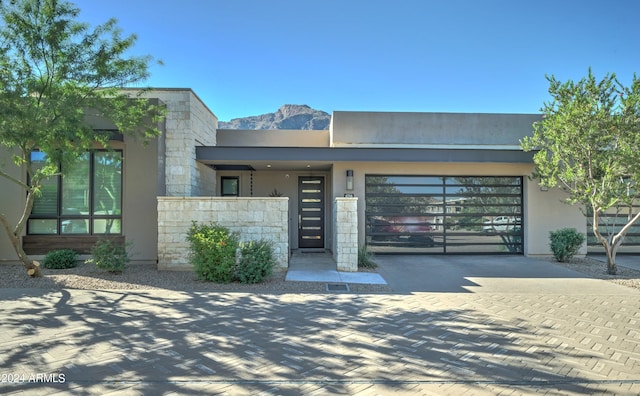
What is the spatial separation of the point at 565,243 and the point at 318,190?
318 inches

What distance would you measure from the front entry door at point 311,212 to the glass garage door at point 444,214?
2.44m

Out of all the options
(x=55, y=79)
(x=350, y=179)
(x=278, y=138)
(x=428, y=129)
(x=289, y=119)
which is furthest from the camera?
(x=289, y=119)

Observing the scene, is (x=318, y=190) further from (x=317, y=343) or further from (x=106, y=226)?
(x=317, y=343)

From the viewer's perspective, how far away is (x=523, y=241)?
11852 mm

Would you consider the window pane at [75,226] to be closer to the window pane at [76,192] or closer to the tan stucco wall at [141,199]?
the window pane at [76,192]

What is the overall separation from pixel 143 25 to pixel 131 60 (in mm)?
1193

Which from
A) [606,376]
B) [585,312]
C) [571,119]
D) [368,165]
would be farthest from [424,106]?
[606,376]

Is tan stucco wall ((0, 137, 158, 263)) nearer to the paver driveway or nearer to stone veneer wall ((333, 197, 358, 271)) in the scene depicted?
the paver driveway

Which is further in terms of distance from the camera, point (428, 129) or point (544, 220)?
point (428, 129)

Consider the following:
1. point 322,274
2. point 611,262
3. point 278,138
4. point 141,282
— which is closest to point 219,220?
point 141,282

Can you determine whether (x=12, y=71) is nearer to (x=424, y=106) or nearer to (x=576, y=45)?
(x=424, y=106)

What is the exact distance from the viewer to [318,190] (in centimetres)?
1375

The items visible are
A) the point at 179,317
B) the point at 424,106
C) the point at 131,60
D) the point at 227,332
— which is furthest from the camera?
the point at 424,106

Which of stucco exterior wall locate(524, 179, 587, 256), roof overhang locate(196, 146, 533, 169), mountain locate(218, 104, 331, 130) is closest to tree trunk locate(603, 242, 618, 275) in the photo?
stucco exterior wall locate(524, 179, 587, 256)
